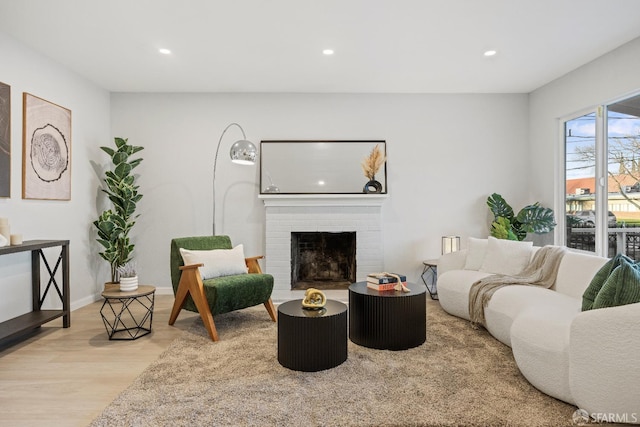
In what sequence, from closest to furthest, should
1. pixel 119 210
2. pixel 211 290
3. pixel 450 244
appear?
pixel 211 290 → pixel 119 210 → pixel 450 244

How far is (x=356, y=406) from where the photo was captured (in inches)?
79.4

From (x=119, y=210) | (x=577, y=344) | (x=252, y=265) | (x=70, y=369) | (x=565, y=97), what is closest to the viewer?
(x=577, y=344)

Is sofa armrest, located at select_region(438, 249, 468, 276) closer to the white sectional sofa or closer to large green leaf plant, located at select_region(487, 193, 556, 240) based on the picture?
large green leaf plant, located at select_region(487, 193, 556, 240)

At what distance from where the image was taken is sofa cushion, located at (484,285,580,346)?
8.54 feet

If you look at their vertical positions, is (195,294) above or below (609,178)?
below

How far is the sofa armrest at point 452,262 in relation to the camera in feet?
13.2

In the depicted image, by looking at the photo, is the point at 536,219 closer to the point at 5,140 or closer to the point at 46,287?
the point at 46,287

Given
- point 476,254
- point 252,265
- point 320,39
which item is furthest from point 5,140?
point 476,254

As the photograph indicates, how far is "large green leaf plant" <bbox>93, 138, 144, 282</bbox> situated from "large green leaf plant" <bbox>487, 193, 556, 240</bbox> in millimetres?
4358

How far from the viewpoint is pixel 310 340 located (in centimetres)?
245

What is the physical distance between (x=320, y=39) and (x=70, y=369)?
322 centimetres

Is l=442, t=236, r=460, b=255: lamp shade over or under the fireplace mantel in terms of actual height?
under

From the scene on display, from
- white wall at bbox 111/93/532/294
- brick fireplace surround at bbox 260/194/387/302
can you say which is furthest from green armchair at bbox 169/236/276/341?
white wall at bbox 111/93/532/294

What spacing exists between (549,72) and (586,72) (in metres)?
0.35
